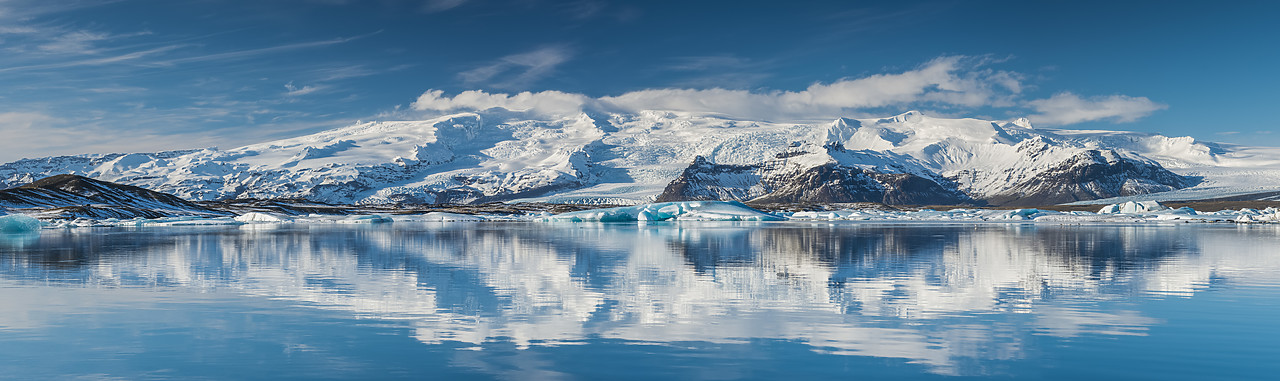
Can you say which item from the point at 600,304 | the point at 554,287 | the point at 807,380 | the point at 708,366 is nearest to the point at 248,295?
the point at 554,287

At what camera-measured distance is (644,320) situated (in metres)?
14.6

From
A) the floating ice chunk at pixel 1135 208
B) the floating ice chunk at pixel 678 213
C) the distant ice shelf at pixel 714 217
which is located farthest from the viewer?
the floating ice chunk at pixel 1135 208

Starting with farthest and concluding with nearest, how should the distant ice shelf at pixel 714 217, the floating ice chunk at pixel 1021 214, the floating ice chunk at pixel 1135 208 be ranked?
1. the floating ice chunk at pixel 1135 208
2. the floating ice chunk at pixel 1021 214
3. the distant ice shelf at pixel 714 217

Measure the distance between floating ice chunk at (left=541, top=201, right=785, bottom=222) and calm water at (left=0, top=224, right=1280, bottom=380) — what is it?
3196 inches

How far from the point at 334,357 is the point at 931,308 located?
10.3m

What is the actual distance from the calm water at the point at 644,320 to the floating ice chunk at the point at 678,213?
8118 centimetres

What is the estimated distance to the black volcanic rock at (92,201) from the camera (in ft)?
386

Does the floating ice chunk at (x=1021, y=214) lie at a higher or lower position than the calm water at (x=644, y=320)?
higher

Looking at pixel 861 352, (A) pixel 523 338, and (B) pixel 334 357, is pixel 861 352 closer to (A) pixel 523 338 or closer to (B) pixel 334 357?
(A) pixel 523 338

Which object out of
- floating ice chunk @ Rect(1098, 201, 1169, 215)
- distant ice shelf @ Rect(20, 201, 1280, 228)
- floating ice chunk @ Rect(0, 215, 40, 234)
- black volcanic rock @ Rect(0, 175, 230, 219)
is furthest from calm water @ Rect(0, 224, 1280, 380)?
floating ice chunk @ Rect(1098, 201, 1169, 215)

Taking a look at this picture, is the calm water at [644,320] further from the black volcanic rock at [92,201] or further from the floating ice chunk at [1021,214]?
the black volcanic rock at [92,201]

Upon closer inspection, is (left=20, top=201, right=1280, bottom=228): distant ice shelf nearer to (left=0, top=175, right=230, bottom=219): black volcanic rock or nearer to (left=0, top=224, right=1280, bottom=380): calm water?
(left=0, top=175, right=230, bottom=219): black volcanic rock

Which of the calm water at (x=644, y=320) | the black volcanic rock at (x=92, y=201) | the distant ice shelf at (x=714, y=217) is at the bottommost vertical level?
the calm water at (x=644, y=320)

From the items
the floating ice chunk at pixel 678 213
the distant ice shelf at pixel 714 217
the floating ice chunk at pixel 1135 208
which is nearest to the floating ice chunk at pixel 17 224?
the distant ice shelf at pixel 714 217
